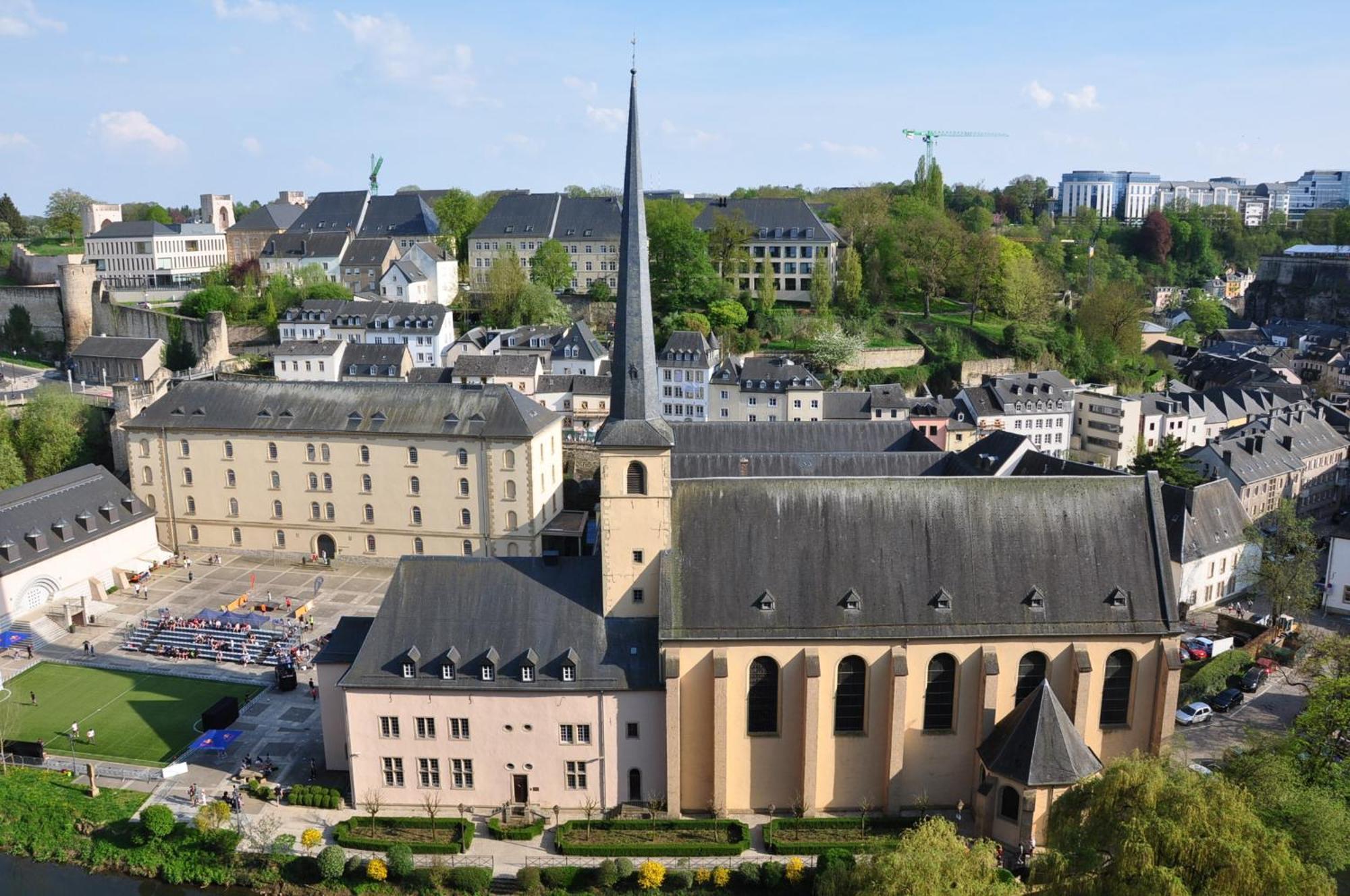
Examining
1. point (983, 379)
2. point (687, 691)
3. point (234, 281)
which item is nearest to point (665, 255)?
point (983, 379)

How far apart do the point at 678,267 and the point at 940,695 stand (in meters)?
84.9

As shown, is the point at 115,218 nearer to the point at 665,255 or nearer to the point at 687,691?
the point at 665,255

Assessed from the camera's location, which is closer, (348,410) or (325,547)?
(348,410)

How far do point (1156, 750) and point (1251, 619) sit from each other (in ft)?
91.9

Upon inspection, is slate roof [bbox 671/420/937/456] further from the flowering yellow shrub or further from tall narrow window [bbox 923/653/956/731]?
the flowering yellow shrub

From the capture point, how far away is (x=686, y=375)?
102m

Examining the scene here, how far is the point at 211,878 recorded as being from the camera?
133 feet

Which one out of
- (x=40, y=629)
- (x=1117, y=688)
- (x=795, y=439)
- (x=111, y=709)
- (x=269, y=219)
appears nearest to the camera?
(x=1117, y=688)

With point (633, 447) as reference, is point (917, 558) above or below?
below

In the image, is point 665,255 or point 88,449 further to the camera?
point 665,255

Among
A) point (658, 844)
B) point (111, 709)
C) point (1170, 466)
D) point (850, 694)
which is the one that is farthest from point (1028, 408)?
point (111, 709)

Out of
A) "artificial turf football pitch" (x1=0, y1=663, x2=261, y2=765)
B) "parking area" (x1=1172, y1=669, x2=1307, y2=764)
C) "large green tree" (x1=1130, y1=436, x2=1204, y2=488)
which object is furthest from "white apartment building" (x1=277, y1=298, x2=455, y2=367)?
"parking area" (x1=1172, y1=669, x2=1307, y2=764)

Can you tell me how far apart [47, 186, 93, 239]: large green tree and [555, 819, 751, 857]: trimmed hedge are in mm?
182199

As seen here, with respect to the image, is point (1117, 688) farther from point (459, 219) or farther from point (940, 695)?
point (459, 219)
